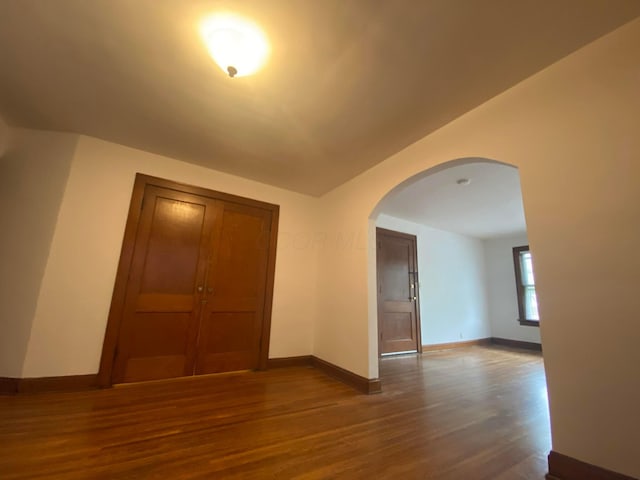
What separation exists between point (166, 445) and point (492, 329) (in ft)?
22.4

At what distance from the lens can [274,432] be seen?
5.78 feet

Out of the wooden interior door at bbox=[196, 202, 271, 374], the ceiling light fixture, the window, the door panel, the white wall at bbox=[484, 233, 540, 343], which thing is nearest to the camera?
the ceiling light fixture

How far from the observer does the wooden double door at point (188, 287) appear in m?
2.67

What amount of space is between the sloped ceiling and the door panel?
0.80 m

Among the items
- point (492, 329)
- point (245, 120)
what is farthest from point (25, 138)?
point (492, 329)

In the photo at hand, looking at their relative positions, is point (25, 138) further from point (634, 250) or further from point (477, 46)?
point (634, 250)

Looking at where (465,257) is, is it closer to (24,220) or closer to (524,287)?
(524,287)

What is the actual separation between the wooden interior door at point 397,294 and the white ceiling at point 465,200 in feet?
1.91

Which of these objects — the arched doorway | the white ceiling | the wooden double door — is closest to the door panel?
the wooden double door

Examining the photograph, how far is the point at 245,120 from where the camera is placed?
2316mm

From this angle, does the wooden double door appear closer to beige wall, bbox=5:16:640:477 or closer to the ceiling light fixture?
beige wall, bbox=5:16:640:477

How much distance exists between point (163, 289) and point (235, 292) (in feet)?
2.60

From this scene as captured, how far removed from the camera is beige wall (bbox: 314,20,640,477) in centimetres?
124

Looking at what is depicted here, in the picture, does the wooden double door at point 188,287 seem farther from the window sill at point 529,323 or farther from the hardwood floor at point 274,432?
the window sill at point 529,323
